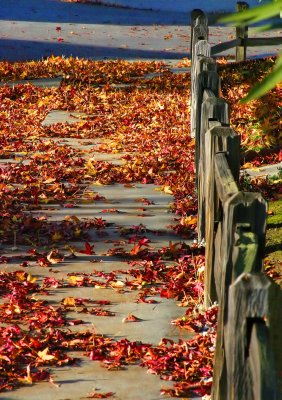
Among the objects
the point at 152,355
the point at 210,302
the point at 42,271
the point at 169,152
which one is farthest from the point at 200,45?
the point at 152,355

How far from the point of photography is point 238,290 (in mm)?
2834

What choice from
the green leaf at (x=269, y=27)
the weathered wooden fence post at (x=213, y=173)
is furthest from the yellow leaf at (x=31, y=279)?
the green leaf at (x=269, y=27)

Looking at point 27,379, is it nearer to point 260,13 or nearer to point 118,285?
point 118,285

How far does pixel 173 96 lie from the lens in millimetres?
15594

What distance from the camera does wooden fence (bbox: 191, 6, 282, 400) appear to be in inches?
110

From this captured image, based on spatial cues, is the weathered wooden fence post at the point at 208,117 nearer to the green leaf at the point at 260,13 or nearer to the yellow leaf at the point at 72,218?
the yellow leaf at the point at 72,218

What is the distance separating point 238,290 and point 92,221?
17.4ft

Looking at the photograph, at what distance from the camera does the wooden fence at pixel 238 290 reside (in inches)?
110

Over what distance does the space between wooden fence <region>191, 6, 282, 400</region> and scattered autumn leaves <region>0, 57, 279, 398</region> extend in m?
0.62

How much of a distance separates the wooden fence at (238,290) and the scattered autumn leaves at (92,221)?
62 cm

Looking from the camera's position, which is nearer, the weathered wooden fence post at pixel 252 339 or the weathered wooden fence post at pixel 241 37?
the weathered wooden fence post at pixel 252 339

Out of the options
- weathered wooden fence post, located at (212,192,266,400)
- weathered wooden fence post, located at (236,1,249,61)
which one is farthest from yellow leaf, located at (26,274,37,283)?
weathered wooden fence post, located at (236,1,249,61)

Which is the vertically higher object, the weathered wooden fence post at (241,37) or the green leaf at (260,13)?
the weathered wooden fence post at (241,37)

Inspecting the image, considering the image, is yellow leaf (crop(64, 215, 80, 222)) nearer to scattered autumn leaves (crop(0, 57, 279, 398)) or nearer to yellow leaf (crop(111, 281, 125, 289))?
scattered autumn leaves (crop(0, 57, 279, 398))
